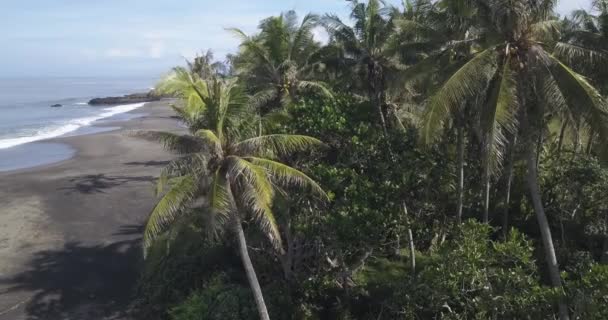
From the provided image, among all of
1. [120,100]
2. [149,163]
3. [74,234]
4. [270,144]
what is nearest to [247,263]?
[270,144]

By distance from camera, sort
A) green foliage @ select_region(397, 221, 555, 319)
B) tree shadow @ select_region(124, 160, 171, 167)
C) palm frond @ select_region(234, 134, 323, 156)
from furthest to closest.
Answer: tree shadow @ select_region(124, 160, 171, 167)
palm frond @ select_region(234, 134, 323, 156)
green foliage @ select_region(397, 221, 555, 319)

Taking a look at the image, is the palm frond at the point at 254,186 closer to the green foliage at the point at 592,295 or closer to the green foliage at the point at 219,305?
the green foliage at the point at 219,305

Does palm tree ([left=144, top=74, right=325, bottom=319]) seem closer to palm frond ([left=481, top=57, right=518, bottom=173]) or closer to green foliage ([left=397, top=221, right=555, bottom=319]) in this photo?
green foliage ([left=397, top=221, right=555, bottom=319])

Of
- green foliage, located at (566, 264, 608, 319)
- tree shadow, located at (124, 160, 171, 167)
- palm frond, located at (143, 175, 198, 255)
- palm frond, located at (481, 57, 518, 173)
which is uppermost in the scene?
palm frond, located at (481, 57, 518, 173)

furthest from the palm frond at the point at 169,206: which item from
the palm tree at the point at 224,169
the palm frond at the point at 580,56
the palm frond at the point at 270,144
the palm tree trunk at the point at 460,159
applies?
the palm frond at the point at 580,56

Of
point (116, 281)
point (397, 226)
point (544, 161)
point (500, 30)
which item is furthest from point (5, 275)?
point (544, 161)

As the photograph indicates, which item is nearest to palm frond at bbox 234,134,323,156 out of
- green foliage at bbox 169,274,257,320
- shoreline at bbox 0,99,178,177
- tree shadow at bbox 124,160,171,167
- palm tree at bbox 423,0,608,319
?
palm tree at bbox 423,0,608,319
